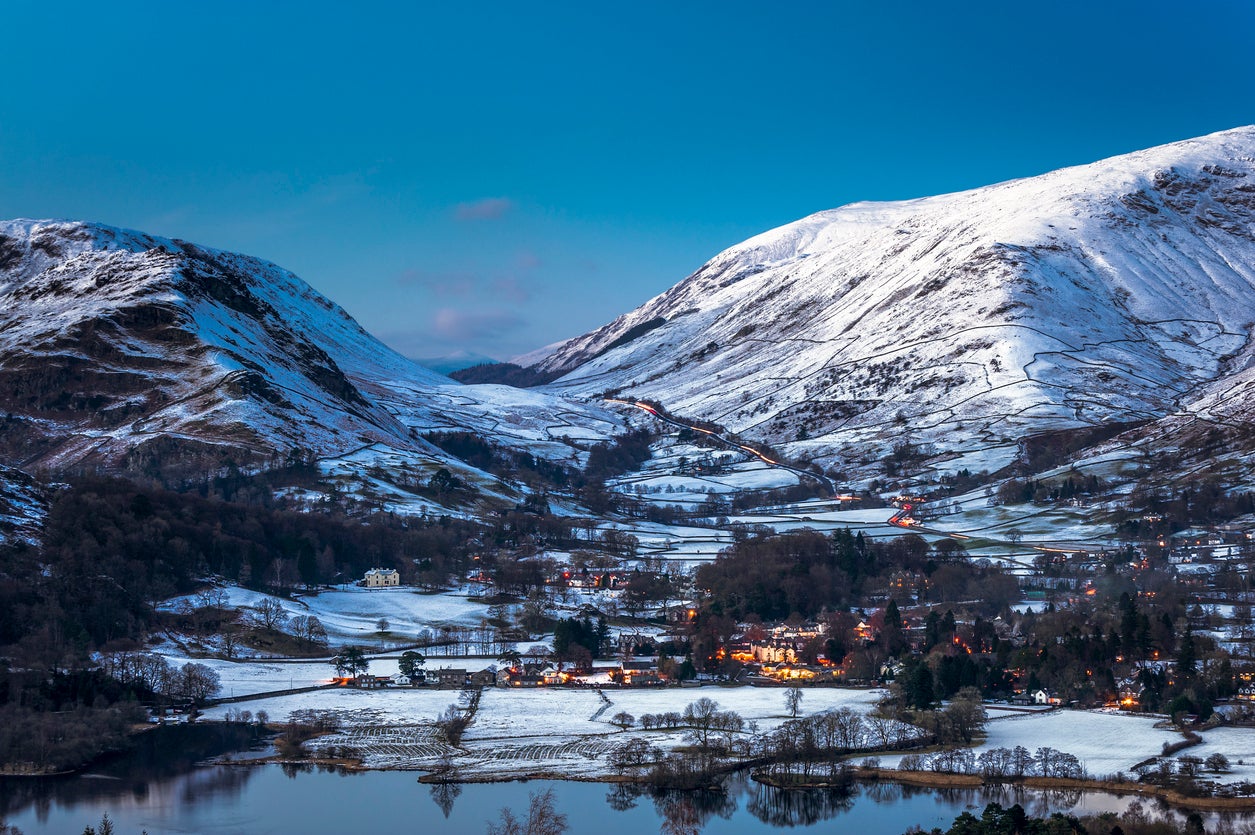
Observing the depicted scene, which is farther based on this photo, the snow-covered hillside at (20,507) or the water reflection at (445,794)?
the snow-covered hillside at (20,507)

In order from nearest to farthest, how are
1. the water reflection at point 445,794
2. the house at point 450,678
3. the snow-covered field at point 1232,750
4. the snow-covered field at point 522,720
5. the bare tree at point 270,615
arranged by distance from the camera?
the water reflection at point 445,794 → the snow-covered field at point 1232,750 → the snow-covered field at point 522,720 → the house at point 450,678 → the bare tree at point 270,615

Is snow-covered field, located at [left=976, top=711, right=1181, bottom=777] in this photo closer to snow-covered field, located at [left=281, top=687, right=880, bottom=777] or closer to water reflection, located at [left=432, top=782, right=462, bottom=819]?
snow-covered field, located at [left=281, top=687, right=880, bottom=777]

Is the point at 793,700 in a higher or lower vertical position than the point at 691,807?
higher

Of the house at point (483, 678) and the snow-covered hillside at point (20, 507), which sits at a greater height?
the snow-covered hillside at point (20, 507)

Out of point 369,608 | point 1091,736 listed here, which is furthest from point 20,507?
point 1091,736

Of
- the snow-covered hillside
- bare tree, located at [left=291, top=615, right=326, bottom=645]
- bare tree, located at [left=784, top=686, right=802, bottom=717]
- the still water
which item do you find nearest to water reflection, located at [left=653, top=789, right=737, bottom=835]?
the still water

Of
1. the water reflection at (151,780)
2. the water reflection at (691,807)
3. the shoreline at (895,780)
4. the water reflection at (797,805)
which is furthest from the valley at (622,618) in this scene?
the water reflection at (151,780)

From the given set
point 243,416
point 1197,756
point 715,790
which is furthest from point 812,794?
point 243,416

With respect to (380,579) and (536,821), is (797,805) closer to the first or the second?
(536,821)

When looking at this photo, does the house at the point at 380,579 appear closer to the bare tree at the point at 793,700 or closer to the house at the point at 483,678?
the house at the point at 483,678
